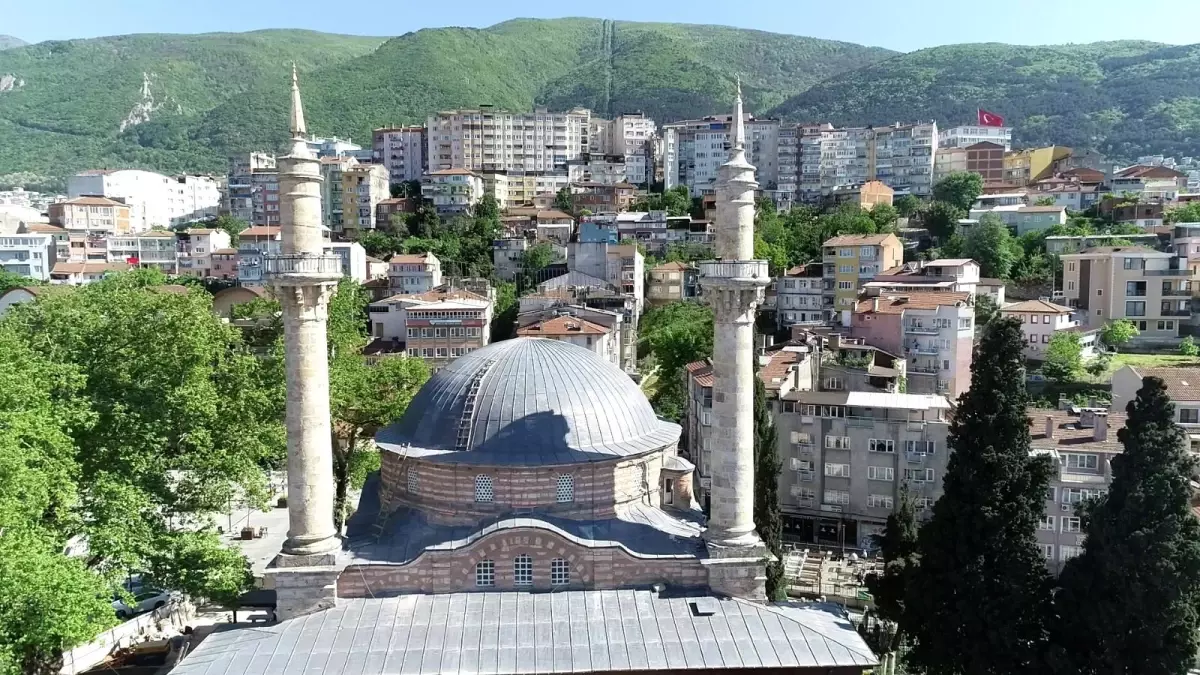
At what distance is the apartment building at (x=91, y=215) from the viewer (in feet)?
297

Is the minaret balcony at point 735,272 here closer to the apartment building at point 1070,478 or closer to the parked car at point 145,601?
the apartment building at point 1070,478

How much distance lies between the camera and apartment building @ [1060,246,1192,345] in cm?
5375

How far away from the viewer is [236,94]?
173 metres

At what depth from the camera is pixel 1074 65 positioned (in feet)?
520

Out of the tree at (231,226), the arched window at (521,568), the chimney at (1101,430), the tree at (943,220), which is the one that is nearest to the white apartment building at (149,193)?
the tree at (231,226)

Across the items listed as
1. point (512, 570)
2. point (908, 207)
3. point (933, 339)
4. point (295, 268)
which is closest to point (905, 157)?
point (908, 207)

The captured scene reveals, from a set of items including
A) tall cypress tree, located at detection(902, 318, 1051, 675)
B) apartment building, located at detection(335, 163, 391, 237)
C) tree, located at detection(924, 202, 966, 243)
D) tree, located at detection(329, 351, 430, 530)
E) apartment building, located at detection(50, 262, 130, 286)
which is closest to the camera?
tall cypress tree, located at detection(902, 318, 1051, 675)

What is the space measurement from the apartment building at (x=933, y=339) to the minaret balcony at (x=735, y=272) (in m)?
29.9

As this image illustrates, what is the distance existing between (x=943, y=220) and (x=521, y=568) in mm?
66258

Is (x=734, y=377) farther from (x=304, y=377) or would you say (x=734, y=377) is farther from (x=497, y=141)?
(x=497, y=141)

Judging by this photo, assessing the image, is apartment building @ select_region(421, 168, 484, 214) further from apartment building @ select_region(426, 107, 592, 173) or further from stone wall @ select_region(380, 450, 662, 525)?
stone wall @ select_region(380, 450, 662, 525)

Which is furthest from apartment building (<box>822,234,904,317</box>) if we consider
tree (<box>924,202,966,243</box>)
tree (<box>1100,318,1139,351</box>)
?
tree (<box>924,202,966,243</box>)

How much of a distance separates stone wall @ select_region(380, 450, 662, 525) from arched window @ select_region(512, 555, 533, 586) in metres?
1.07

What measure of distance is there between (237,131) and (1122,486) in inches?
6391
